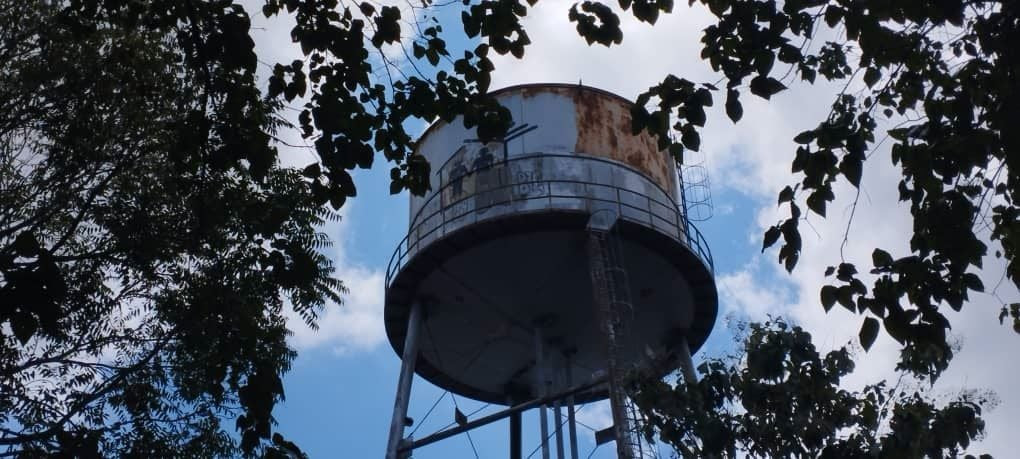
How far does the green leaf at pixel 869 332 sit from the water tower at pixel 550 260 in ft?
34.5

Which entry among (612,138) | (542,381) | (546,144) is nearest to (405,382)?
(542,381)

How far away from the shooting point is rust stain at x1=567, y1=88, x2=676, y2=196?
18.1 m

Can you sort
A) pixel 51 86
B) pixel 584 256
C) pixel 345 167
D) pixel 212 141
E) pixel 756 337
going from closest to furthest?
pixel 345 167 → pixel 212 141 → pixel 51 86 → pixel 756 337 → pixel 584 256

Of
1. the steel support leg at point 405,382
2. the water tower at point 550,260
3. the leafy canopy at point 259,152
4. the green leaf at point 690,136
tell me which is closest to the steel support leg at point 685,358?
the water tower at point 550,260

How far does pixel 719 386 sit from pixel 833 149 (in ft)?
20.0

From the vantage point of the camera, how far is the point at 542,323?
711 inches

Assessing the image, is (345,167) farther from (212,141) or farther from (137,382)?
(137,382)

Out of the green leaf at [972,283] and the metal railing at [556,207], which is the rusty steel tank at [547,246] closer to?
the metal railing at [556,207]

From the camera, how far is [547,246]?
1680 cm

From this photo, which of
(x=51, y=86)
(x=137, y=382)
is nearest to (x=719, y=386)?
(x=137, y=382)

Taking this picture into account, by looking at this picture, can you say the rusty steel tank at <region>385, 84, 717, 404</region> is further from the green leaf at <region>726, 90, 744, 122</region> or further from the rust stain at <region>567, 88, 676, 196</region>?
the green leaf at <region>726, 90, 744, 122</region>

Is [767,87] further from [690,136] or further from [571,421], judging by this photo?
[571,421]

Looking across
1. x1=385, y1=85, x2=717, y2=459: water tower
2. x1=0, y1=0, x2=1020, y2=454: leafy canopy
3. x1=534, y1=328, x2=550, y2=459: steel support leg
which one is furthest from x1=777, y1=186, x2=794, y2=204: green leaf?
x1=534, y1=328, x2=550, y2=459: steel support leg

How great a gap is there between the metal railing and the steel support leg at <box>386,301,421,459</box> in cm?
79
